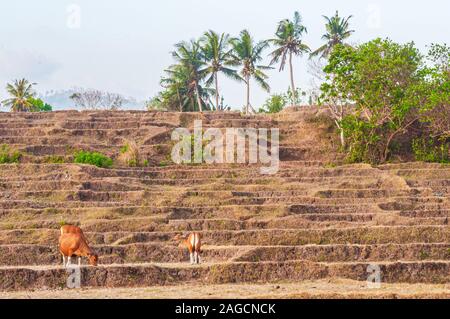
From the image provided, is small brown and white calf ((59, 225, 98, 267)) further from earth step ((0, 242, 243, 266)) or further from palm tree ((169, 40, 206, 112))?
palm tree ((169, 40, 206, 112))

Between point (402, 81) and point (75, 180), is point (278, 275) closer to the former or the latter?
point (75, 180)

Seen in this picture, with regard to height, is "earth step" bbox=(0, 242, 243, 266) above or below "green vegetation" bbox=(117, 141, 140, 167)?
below

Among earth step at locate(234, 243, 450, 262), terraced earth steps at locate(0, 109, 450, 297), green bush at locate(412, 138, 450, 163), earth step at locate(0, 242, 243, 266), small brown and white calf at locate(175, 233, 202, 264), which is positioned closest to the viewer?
terraced earth steps at locate(0, 109, 450, 297)

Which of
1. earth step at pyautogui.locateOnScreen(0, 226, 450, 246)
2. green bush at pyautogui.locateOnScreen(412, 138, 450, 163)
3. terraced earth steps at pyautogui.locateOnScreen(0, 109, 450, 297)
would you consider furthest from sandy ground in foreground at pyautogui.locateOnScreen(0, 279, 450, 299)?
green bush at pyautogui.locateOnScreen(412, 138, 450, 163)

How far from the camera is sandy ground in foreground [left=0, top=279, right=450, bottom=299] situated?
17.5 meters

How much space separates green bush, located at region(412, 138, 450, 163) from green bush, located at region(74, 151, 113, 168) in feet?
47.1

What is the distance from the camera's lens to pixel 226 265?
21.2 meters

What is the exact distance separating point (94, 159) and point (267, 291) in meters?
19.5

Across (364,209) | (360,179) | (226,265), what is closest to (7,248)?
(226,265)

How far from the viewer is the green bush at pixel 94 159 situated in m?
37.1

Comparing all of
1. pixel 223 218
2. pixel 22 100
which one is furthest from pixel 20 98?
pixel 223 218

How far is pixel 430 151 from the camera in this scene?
41375 millimetres

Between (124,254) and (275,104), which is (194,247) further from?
(275,104)

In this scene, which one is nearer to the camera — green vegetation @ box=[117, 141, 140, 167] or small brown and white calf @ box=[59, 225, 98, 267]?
small brown and white calf @ box=[59, 225, 98, 267]
